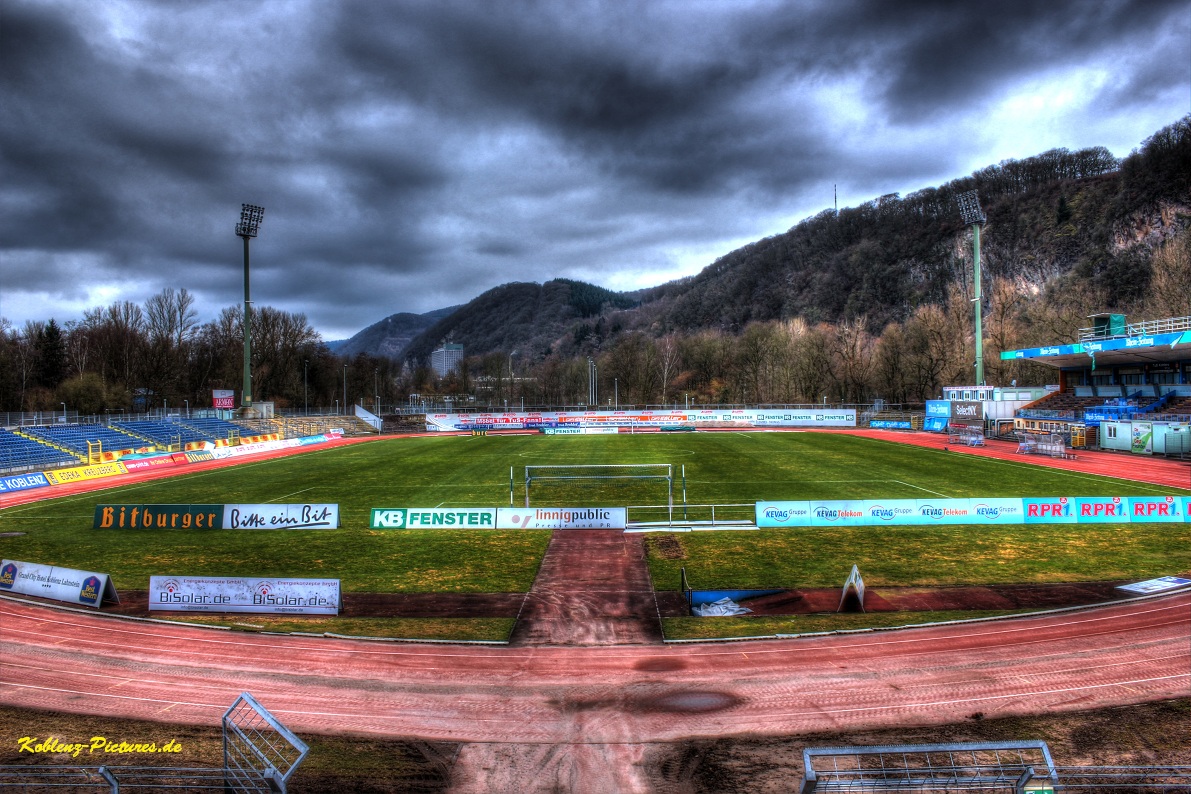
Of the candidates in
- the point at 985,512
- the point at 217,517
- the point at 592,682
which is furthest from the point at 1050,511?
the point at 217,517

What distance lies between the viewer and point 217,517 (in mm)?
Answer: 25500

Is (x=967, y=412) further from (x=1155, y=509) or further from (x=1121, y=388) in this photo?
(x=1155, y=509)

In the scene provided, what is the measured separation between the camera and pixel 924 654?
1323cm

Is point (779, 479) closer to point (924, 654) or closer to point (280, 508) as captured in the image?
point (924, 654)

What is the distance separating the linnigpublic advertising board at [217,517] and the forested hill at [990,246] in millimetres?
94405

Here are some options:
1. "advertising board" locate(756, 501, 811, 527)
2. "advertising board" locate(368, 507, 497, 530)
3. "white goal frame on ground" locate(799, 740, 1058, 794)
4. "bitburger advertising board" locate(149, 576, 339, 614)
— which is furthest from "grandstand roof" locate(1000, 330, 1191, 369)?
"bitburger advertising board" locate(149, 576, 339, 614)

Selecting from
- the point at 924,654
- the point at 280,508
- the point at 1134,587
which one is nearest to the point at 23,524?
the point at 280,508

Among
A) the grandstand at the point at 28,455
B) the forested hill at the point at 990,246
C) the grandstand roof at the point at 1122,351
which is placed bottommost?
the grandstand at the point at 28,455

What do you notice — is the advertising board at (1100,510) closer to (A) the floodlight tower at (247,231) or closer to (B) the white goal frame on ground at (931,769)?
(B) the white goal frame on ground at (931,769)

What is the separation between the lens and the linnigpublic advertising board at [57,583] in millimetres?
16719

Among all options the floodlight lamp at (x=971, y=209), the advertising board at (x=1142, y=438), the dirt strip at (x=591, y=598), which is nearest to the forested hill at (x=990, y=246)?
the floodlight lamp at (x=971, y=209)

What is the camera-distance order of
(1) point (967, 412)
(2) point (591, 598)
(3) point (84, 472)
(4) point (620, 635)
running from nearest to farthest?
1. (4) point (620, 635)
2. (2) point (591, 598)
3. (3) point (84, 472)
4. (1) point (967, 412)

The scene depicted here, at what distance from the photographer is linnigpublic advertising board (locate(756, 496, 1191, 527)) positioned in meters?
24.4

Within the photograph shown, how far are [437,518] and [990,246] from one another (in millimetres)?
157592
